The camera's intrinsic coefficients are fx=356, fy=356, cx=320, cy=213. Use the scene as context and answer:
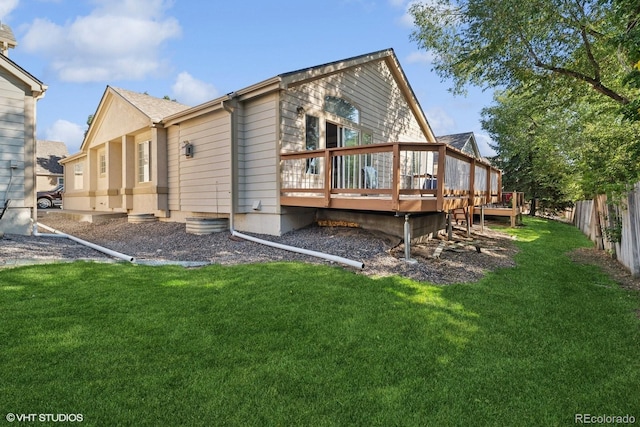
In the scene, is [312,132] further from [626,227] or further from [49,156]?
[49,156]

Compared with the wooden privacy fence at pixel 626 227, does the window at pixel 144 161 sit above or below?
above

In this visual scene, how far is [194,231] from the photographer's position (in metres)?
8.66

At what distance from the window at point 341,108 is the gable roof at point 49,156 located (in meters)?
25.6

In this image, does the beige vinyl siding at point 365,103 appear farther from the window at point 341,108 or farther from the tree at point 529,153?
the tree at point 529,153

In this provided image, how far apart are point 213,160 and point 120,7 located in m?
8.31

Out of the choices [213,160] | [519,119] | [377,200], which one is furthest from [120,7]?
[519,119]

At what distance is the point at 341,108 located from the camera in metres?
9.76

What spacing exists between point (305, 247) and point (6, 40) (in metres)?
14.2

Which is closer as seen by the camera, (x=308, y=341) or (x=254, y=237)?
(x=308, y=341)

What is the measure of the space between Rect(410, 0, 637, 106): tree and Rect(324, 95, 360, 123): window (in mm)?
3300

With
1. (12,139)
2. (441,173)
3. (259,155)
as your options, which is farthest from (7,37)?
(441,173)

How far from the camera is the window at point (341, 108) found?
367 inches

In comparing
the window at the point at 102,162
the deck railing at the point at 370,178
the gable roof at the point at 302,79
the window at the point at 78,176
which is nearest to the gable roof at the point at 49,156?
the window at the point at 78,176

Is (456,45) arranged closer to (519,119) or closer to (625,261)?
(625,261)
